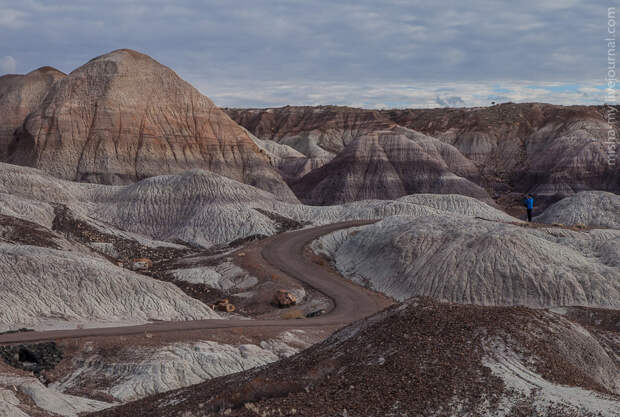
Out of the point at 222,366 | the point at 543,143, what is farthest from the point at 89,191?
the point at 543,143

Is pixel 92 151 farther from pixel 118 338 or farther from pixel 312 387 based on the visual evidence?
pixel 312 387

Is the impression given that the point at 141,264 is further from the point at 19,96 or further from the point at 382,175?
the point at 19,96

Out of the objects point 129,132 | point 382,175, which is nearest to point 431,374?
point 129,132

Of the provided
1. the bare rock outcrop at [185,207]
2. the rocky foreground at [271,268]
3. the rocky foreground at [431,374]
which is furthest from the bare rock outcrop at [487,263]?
the rocky foreground at [431,374]

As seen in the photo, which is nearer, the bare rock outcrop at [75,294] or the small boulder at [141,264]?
the bare rock outcrop at [75,294]

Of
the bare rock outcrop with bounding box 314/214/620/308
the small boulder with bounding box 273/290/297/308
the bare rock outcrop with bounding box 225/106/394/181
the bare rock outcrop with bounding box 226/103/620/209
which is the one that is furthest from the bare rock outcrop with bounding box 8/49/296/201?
the bare rock outcrop with bounding box 225/106/394/181

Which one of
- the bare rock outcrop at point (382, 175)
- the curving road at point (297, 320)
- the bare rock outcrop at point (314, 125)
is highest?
the bare rock outcrop at point (314, 125)

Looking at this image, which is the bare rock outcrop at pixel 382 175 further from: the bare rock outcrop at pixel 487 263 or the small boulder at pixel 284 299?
the small boulder at pixel 284 299
